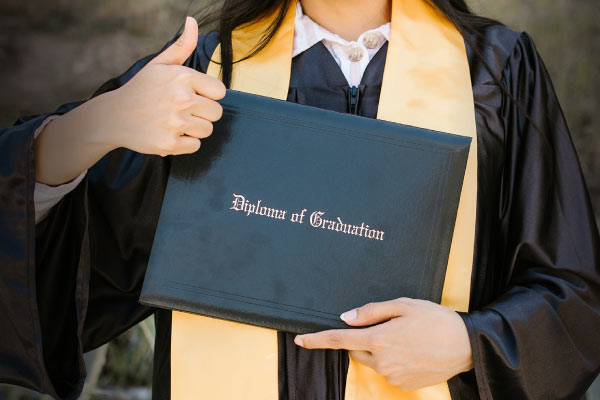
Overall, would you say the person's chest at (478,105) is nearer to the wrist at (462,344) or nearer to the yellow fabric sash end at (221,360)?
the wrist at (462,344)

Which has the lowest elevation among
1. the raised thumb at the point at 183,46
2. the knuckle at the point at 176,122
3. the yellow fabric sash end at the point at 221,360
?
the yellow fabric sash end at the point at 221,360

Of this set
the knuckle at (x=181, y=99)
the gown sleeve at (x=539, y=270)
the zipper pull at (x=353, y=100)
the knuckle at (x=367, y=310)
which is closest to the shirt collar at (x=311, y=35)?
the zipper pull at (x=353, y=100)

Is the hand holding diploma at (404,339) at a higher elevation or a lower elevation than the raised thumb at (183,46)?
lower

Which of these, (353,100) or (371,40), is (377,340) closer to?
(353,100)

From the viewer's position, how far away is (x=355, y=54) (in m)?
1.54

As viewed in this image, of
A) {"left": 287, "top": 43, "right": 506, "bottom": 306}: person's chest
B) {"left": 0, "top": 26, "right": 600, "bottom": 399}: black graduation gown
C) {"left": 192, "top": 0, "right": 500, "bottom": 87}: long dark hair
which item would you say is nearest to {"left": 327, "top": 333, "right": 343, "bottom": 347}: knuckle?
{"left": 0, "top": 26, "right": 600, "bottom": 399}: black graduation gown

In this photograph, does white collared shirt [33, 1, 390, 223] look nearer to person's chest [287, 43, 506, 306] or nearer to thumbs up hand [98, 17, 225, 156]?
person's chest [287, 43, 506, 306]

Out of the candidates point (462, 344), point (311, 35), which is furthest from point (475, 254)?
point (311, 35)

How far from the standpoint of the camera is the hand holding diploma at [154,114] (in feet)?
4.13

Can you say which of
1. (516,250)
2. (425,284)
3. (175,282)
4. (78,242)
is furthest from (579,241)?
(78,242)

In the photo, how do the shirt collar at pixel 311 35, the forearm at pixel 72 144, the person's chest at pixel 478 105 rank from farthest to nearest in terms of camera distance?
the shirt collar at pixel 311 35 < the person's chest at pixel 478 105 < the forearm at pixel 72 144

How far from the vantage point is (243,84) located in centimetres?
154

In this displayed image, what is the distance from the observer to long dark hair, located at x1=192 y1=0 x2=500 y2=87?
1552 millimetres

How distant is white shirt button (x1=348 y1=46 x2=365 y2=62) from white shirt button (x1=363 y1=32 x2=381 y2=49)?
0.03 metres
